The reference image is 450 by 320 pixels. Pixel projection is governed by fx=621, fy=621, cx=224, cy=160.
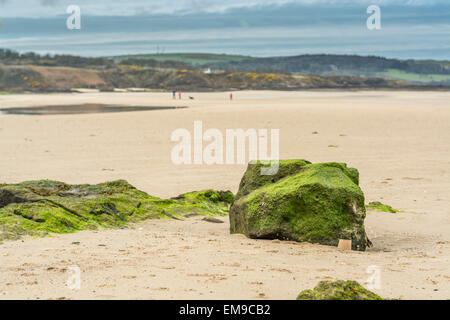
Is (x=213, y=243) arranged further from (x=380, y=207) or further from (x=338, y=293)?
(x=380, y=207)

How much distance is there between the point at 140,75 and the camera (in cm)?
11900

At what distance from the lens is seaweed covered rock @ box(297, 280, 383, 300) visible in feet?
14.7

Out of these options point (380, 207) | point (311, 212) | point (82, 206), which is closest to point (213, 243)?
point (311, 212)

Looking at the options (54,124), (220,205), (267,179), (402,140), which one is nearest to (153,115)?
(54,124)

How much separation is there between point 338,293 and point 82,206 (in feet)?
16.3

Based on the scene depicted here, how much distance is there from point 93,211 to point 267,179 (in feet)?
7.97

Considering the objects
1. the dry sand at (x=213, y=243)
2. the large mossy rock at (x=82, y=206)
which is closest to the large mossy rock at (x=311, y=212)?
the dry sand at (x=213, y=243)

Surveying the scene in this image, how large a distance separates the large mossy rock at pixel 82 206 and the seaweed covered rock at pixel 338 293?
3.99 meters

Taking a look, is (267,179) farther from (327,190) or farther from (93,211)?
(93,211)

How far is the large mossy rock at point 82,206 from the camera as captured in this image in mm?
7715

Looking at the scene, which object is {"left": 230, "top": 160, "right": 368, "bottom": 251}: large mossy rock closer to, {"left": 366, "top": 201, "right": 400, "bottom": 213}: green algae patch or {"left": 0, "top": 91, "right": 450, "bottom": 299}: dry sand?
{"left": 0, "top": 91, "right": 450, "bottom": 299}: dry sand

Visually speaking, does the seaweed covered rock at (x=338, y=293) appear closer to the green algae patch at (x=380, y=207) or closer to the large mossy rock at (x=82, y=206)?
the large mossy rock at (x=82, y=206)

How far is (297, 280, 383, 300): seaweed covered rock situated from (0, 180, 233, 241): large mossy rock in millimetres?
3986

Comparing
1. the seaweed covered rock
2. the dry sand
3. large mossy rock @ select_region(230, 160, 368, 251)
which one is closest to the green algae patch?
the dry sand
